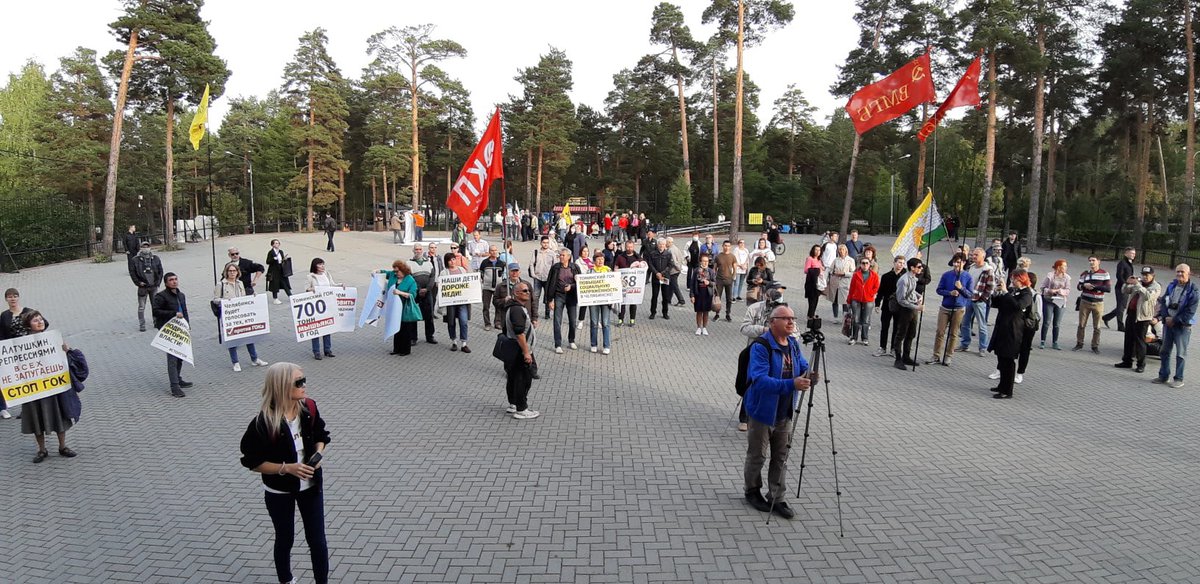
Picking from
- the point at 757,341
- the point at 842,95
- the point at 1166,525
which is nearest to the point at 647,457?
the point at 757,341

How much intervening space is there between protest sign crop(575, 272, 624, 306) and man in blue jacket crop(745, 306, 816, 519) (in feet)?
21.4

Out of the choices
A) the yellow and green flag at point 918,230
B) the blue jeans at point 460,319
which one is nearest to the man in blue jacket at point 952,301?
the yellow and green flag at point 918,230

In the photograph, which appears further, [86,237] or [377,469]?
[86,237]

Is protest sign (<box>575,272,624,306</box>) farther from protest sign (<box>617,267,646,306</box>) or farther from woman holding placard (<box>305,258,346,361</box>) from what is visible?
woman holding placard (<box>305,258,346,361</box>)

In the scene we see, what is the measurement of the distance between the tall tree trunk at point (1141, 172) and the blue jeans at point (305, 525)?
1424 inches

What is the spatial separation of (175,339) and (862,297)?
37.0ft

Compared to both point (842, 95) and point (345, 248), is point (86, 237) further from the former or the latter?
point (842, 95)

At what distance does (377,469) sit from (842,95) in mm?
35536

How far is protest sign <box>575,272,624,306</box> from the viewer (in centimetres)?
1213

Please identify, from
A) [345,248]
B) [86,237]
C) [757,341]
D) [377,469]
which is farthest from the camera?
[345,248]

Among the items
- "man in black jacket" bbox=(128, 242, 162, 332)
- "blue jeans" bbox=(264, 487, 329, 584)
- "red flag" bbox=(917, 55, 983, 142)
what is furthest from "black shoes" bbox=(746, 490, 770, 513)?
"man in black jacket" bbox=(128, 242, 162, 332)

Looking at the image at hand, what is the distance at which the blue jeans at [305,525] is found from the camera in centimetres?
439

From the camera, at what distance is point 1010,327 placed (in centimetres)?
937

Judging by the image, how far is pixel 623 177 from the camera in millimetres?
58844
